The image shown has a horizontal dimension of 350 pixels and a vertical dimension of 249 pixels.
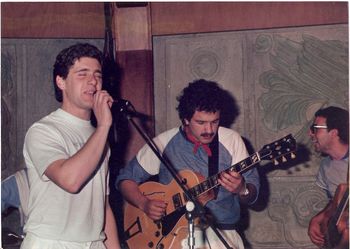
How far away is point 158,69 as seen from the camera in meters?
2.31

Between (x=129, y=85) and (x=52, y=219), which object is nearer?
(x=52, y=219)

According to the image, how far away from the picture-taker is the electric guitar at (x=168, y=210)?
2.00m

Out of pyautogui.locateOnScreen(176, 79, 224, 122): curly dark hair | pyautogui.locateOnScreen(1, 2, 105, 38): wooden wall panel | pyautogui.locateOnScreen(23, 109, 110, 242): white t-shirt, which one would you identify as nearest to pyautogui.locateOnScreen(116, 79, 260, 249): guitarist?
pyautogui.locateOnScreen(176, 79, 224, 122): curly dark hair

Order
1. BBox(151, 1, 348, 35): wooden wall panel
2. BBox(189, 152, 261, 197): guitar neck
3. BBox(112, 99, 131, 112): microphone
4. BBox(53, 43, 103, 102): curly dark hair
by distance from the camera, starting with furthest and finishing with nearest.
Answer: BBox(151, 1, 348, 35): wooden wall panel → BBox(189, 152, 261, 197): guitar neck → BBox(53, 43, 103, 102): curly dark hair → BBox(112, 99, 131, 112): microphone

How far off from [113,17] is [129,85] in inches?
12.8

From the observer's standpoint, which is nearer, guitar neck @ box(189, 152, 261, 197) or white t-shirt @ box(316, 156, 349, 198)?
guitar neck @ box(189, 152, 261, 197)

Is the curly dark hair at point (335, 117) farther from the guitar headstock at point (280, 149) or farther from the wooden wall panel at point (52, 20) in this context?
the wooden wall panel at point (52, 20)

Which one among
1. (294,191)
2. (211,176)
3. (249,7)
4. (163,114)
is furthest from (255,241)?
(249,7)

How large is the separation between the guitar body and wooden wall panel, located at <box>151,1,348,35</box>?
2.32 feet

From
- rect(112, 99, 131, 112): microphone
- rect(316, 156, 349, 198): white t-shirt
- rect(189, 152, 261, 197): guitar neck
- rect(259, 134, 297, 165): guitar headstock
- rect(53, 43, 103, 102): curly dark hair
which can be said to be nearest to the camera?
rect(112, 99, 131, 112): microphone

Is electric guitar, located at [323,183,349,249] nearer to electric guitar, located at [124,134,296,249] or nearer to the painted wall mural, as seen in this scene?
the painted wall mural

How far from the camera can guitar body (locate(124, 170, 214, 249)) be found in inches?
79.6

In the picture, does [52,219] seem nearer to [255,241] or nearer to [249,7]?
[255,241]

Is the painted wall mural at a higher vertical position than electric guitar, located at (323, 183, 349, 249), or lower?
higher
